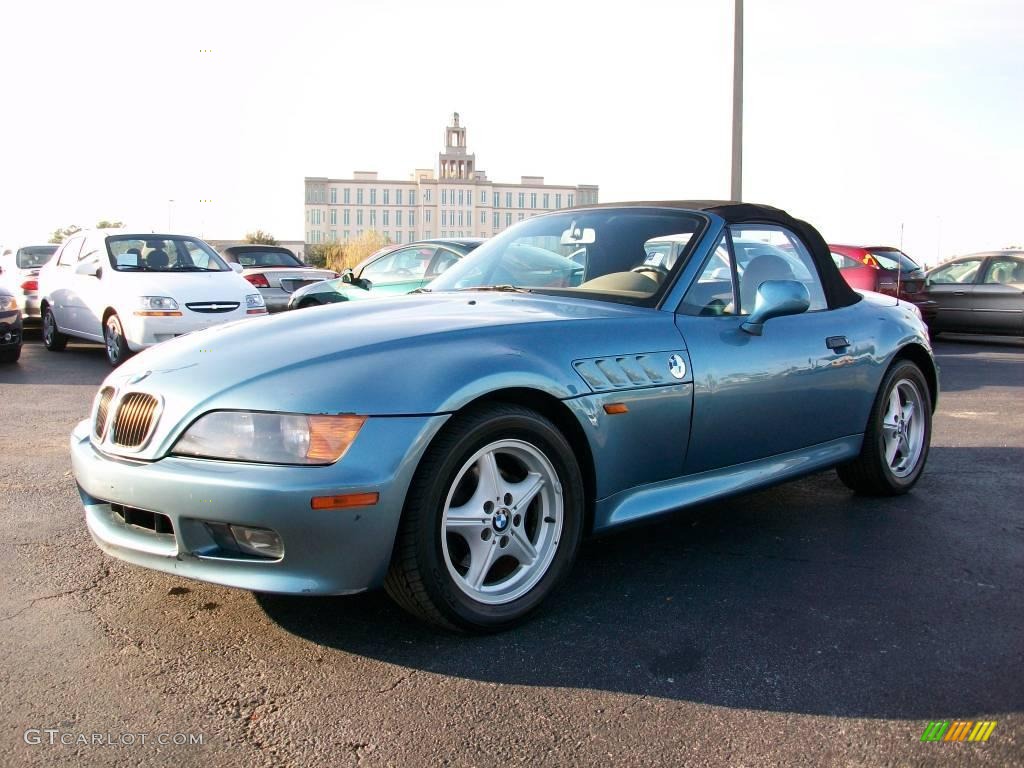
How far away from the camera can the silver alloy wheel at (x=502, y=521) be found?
3068 mm

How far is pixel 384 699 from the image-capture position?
2.62 meters

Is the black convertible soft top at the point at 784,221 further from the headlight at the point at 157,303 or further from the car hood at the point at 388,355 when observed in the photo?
the headlight at the point at 157,303

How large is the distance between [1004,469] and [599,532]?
3422 mm

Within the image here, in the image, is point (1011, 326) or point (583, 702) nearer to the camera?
point (583, 702)

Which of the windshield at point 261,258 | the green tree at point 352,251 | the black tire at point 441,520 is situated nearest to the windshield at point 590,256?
the black tire at point 441,520

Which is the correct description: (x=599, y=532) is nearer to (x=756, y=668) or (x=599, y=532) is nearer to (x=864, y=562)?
(x=756, y=668)

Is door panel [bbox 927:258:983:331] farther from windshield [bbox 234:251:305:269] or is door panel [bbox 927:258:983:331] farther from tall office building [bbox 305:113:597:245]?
tall office building [bbox 305:113:597:245]

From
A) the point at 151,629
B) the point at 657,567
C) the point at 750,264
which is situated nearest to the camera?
the point at 151,629

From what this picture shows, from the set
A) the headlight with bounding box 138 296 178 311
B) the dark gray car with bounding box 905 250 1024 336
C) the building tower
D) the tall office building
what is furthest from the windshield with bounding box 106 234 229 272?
the building tower

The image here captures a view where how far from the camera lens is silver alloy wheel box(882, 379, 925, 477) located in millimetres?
4906

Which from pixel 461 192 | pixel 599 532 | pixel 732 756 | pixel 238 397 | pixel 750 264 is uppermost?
pixel 461 192

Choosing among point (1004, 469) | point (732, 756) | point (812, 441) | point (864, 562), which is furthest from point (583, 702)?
point (1004, 469)

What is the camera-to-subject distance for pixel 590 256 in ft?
13.9

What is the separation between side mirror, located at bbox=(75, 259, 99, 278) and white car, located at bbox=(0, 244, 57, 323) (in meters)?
1.59
